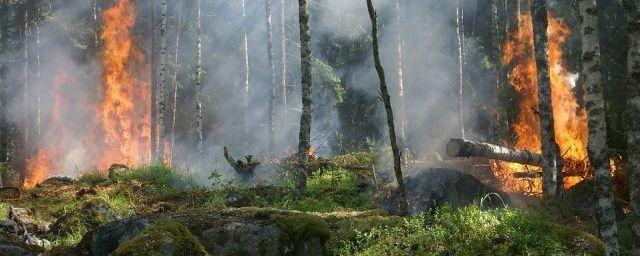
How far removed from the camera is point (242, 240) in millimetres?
5578

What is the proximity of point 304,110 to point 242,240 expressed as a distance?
7.09 meters

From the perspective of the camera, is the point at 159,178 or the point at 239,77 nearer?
the point at 159,178

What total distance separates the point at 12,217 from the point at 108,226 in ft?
19.1

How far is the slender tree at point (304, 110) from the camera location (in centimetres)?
1216

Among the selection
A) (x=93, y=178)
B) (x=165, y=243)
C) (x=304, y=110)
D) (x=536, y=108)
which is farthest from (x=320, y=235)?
(x=536, y=108)

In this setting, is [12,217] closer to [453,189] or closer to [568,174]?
[453,189]

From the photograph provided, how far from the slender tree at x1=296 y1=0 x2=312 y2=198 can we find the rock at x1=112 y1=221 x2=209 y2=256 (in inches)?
274

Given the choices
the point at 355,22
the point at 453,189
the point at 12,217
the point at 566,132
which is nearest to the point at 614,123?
the point at 566,132

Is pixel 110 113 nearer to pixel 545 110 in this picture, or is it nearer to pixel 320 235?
pixel 545 110

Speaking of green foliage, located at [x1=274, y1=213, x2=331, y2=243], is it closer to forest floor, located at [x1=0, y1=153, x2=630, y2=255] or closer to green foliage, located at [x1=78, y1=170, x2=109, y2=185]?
forest floor, located at [x1=0, y1=153, x2=630, y2=255]

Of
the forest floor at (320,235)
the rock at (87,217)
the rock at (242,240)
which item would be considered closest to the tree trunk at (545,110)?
the forest floor at (320,235)

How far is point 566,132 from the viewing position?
1641 centimetres

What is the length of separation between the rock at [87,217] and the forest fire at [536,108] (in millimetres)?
9613

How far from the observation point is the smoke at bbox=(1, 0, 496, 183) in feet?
87.2
